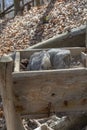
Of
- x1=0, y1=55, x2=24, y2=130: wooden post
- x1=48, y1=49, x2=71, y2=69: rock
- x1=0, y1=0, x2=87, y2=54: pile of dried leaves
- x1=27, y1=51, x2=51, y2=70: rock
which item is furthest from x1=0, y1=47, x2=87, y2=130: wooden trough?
x1=0, y1=0, x2=87, y2=54: pile of dried leaves

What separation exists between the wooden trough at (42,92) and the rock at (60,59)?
48 cm

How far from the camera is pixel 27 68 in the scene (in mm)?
3438

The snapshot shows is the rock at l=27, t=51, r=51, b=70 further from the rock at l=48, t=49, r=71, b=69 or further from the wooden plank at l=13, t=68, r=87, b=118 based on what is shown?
the wooden plank at l=13, t=68, r=87, b=118

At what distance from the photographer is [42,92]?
9.43ft

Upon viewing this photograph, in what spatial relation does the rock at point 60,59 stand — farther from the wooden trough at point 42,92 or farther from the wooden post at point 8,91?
the wooden post at point 8,91

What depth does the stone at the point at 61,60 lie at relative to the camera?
11.0 feet

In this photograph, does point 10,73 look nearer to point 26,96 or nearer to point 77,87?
point 26,96

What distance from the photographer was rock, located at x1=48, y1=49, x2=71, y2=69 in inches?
132

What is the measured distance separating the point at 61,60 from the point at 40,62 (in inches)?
8.9

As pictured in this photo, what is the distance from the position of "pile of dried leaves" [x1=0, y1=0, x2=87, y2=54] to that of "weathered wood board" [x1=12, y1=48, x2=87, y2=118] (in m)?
5.24

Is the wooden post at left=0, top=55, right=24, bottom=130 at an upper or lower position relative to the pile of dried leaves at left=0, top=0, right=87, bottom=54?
lower

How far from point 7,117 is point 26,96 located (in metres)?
0.26

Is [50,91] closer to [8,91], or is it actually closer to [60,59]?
[8,91]

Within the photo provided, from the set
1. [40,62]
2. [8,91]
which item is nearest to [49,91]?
[8,91]
